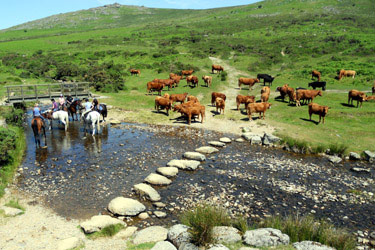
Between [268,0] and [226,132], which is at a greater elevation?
[268,0]

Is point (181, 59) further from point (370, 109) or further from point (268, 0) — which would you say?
point (268, 0)

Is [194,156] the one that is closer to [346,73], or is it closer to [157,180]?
[157,180]

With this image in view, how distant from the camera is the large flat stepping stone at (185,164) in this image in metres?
14.9

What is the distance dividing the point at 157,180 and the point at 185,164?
2.28 meters

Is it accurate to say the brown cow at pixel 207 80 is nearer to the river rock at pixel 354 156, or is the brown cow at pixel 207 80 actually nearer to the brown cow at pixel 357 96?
the brown cow at pixel 357 96

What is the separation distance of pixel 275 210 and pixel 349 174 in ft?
19.6

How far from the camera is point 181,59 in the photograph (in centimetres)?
5619

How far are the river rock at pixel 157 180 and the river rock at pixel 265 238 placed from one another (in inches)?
224

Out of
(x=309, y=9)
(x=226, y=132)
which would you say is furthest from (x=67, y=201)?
(x=309, y=9)

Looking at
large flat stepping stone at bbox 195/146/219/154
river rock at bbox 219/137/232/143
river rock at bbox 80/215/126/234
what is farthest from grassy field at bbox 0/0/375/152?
river rock at bbox 80/215/126/234

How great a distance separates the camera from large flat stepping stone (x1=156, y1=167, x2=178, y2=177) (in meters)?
14.1

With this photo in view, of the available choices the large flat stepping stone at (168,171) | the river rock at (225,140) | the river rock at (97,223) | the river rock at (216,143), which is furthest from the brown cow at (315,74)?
the river rock at (97,223)

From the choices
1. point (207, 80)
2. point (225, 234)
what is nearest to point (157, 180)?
point (225, 234)

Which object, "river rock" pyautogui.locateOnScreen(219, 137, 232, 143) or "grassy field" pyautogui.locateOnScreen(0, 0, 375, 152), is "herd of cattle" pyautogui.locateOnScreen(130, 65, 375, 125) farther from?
"river rock" pyautogui.locateOnScreen(219, 137, 232, 143)
